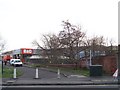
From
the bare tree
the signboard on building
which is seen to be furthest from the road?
the signboard on building

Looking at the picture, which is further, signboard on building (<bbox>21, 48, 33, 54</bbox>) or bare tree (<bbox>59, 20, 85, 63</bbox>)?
signboard on building (<bbox>21, 48, 33, 54</bbox>)

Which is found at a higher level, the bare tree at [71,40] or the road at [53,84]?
the bare tree at [71,40]

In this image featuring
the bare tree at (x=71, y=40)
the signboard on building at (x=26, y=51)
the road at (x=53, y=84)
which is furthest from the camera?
the signboard on building at (x=26, y=51)

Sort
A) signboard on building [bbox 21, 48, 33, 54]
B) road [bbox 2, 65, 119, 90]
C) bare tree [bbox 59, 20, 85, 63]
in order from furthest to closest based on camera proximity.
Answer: signboard on building [bbox 21, 48, 33, 54], bare tree [bbox 59, 20, 85, 63], road [bbox 2, 65, 119, 90]

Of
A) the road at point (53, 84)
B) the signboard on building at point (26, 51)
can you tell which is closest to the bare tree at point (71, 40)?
the road at point (53, 84)

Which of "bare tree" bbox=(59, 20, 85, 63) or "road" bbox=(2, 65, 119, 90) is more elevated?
"bare tree" bbox=(59, 20, 85, 63)

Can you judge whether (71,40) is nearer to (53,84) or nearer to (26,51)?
(53,84)

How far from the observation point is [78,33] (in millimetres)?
48875

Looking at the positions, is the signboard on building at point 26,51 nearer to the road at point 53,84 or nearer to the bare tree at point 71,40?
the bare tree at point 71,40

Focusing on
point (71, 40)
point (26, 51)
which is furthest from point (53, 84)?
point (26, 51)

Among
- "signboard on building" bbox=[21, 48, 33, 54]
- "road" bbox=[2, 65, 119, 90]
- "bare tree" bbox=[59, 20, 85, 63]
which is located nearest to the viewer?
"road" bbox=[2, 65, 119, 90]

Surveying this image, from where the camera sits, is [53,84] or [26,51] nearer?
[53,84]

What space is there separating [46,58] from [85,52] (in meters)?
23.4

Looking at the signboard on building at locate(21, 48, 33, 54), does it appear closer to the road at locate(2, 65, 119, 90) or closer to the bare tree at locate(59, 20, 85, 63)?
the bare tree at locate(59, 20, 85, 63)
